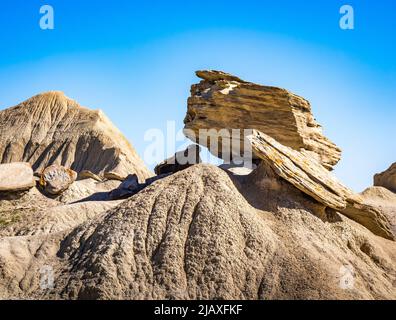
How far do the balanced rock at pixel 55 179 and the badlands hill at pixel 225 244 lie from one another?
11.7 meters

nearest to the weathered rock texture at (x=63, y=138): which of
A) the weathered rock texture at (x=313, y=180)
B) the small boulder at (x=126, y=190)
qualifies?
the small boulder at (x=126, y=190)

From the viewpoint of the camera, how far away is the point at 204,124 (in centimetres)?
2062

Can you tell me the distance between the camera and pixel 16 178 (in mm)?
28312

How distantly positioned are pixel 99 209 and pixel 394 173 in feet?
55.8

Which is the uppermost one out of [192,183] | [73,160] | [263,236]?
[192,183]

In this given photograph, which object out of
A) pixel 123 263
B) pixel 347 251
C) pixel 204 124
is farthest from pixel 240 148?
pixel 123 263

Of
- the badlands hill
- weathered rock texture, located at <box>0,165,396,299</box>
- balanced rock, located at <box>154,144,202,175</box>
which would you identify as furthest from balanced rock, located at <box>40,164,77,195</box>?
weathered rock texture, located at <box>0,165,396,299</box>

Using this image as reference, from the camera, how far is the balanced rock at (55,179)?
1141 inches

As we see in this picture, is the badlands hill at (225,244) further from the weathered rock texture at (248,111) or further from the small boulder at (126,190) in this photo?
the small boulder at (126,190)

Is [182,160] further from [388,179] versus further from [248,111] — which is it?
[388,179]

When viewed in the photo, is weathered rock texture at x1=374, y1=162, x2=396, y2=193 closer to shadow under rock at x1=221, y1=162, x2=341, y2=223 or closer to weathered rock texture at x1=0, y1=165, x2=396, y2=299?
weathered rock texture at x1=0, y1=165, x2=396, y2=299

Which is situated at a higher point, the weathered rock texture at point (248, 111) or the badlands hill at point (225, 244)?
the weathered rock texture at point (248, 111)

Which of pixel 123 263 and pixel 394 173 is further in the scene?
pixel 394 173

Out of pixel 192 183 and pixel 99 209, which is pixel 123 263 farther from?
pixel 99 209
